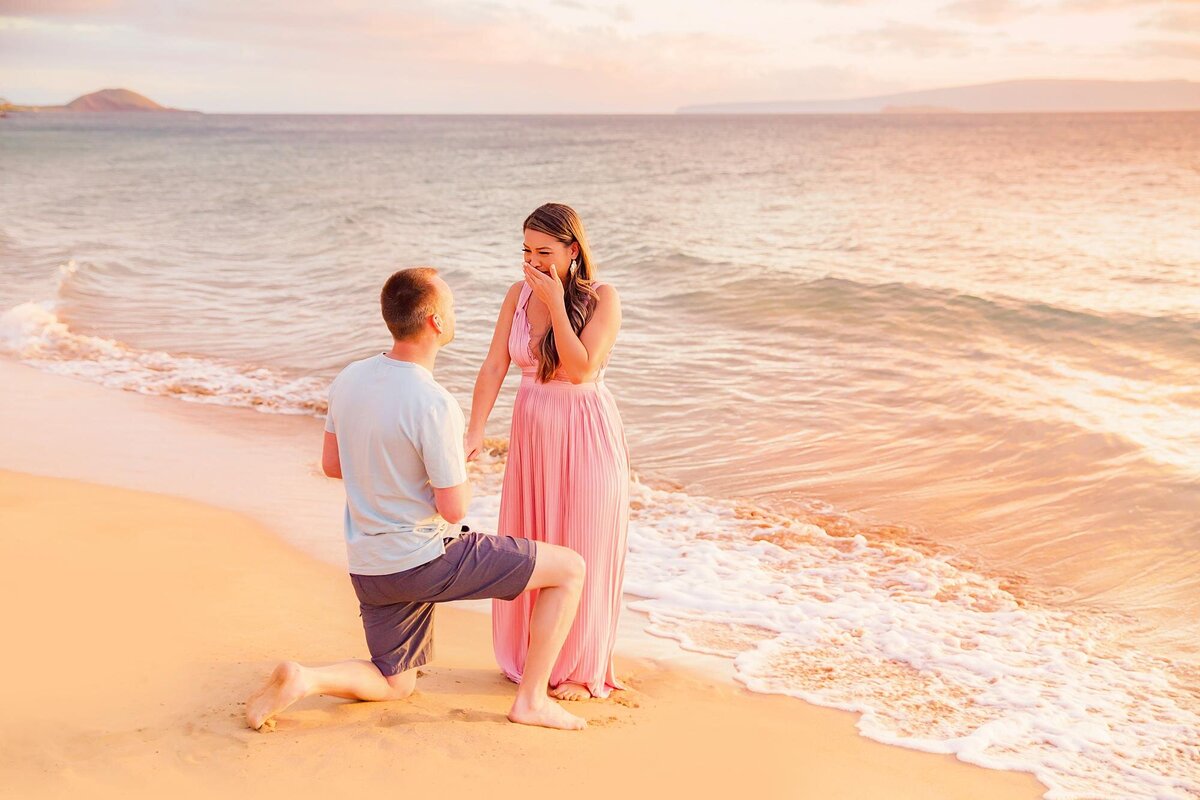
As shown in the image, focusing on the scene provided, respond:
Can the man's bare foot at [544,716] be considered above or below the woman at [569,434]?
below

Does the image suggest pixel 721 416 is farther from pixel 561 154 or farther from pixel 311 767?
pixel 561 154

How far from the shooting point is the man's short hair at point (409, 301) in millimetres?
3309

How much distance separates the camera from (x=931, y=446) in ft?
28.9

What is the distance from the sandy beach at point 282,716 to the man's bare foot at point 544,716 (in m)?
0.06

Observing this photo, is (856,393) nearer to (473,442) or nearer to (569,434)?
(569,434)

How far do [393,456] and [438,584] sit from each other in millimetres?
494

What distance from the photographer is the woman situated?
402 centimetres

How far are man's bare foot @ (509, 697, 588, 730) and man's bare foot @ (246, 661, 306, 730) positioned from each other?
78 centimetres

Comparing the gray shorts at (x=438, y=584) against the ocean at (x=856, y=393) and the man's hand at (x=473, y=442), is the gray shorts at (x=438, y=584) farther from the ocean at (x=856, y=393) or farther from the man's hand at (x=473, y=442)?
the ocean at (x=856, y=393)

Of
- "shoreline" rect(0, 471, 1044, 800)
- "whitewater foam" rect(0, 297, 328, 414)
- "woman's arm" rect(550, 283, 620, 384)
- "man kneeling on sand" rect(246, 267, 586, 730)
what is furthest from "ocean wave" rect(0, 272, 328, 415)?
"man kneeling on sand" rect(246, 267, 586, 730)

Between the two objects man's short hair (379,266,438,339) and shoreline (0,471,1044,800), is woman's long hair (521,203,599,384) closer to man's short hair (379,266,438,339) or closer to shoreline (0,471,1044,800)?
man's short hair (379,266,438,339)

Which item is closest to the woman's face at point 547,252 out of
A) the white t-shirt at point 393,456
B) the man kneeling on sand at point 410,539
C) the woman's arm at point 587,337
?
the woman's arm at point 587,337

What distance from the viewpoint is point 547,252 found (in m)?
3.99

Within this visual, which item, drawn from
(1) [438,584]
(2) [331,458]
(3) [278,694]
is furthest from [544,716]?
(2) [331,458]
